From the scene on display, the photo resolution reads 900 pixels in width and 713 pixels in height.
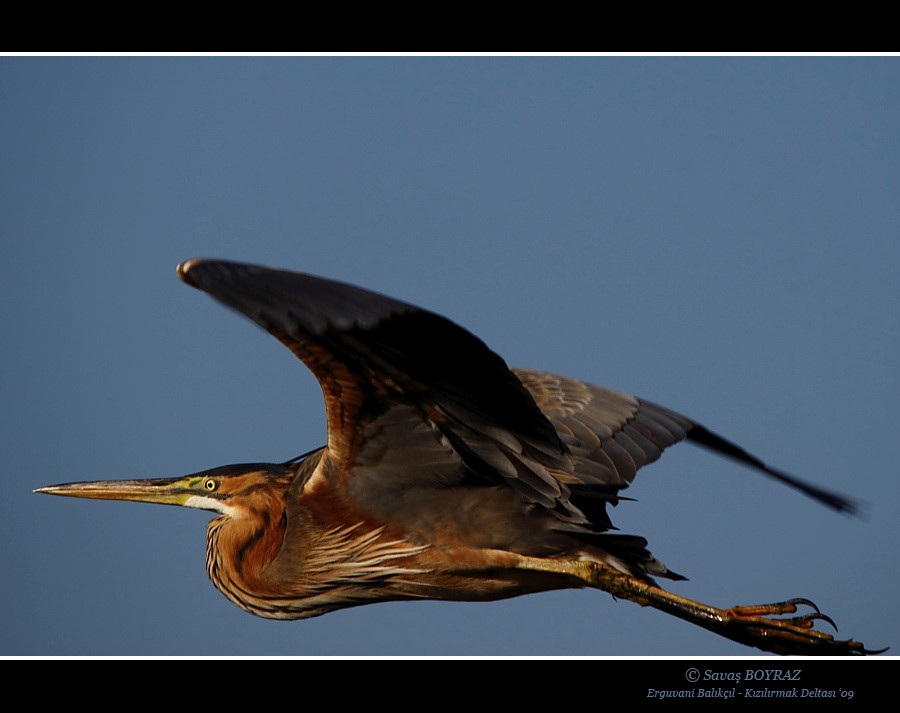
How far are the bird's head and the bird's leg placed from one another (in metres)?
1.45

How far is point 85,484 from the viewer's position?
6742 millimetres

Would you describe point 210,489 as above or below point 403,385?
below

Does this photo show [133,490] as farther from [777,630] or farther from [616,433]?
[777,630]

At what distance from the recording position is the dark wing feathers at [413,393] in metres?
4.15

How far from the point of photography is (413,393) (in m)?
5.28

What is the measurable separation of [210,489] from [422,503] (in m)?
1.33

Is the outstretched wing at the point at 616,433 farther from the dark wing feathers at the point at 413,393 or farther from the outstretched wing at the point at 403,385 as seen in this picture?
the outstretched wing at the point at 403,385

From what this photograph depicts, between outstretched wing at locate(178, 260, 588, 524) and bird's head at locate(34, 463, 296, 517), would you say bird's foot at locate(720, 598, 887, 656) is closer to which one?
outstretched wing at locate(178, 260, 588, 524)

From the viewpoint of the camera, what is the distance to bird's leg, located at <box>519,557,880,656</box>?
18.7 feet

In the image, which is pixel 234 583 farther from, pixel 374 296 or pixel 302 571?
pixel 374 296

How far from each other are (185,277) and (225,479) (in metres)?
2.37

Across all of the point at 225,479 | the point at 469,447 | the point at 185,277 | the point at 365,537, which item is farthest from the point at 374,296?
the point at 225,479

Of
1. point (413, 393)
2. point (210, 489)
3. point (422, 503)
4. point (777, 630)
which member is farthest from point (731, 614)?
point (210, 489)

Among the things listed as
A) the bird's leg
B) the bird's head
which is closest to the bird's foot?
the bird's leg
